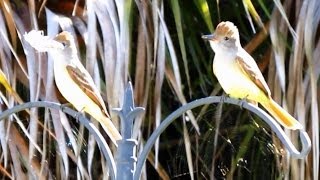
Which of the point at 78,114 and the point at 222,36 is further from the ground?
the point at 222,36

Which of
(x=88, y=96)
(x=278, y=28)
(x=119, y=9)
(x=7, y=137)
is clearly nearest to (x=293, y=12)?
(x=278, y=28)

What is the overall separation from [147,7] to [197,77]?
0.64m

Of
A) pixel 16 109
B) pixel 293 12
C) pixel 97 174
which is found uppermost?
pixel 293 12

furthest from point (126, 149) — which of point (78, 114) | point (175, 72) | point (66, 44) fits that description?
point (175, 72)

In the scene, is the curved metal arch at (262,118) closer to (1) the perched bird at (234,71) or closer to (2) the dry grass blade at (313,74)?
(1) the perched bird at (234,71)

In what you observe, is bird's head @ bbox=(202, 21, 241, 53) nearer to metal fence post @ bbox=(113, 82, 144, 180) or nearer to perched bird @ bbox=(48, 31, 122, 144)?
perched bird @ bbox=(48, 31, 122, 144)

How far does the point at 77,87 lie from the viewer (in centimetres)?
259

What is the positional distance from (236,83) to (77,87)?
389mm

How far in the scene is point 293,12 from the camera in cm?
379

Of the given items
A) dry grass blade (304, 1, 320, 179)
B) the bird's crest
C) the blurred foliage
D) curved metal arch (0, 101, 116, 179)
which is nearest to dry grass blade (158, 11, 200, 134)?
the blurred foliage

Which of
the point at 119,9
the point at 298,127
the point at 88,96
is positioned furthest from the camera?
the point at 119,9

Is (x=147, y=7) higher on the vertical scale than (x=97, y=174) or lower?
higher

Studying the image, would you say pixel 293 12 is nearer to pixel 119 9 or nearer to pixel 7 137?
pixel 119 9

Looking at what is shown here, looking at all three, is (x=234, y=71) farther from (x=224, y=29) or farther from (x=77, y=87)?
(x=77, y=87)
